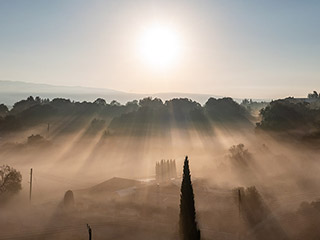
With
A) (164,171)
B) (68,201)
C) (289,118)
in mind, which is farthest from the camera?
(289,118)

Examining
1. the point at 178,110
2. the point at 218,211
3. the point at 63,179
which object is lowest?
the point at 63,179

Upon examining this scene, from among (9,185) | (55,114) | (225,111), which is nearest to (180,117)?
(225,111)

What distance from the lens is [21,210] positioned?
47125mm

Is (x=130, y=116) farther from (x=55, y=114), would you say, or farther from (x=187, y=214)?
(x=187, y=214)

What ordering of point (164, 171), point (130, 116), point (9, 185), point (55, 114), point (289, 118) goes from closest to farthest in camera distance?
point (9, 185) < point (164, 171) < point (289, 118) < point (130, 116) < point (55, 114)

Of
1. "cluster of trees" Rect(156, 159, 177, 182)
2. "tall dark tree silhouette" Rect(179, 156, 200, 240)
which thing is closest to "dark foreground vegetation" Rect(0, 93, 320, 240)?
"tall dark tree silhouette" Rect(179, 156, 200, 240)

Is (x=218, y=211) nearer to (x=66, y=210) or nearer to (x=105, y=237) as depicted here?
(x=105, y=237)

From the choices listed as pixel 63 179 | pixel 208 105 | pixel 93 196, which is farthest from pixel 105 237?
pixel 208 105

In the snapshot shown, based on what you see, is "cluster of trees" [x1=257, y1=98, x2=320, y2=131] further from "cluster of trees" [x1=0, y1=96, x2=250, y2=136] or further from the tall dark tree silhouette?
the tall dark tree silhouette

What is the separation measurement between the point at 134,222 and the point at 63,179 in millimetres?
33582

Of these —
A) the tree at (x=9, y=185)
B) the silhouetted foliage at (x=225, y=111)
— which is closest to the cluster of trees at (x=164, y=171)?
the tree at (x=9, y=185)

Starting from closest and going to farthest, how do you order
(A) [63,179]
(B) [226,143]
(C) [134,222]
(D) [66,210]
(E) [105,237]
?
1. (E) [105,237]
2. (C) [134,222]
3. (D) [66,210]
4. (A) [63,179]
5. (B) [226,143]

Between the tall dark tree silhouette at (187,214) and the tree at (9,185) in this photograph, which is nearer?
the tall dark tree silhouette at (187,214)

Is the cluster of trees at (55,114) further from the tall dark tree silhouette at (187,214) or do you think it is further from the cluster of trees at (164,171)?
the tall dark tree silhouette at (187,214)
